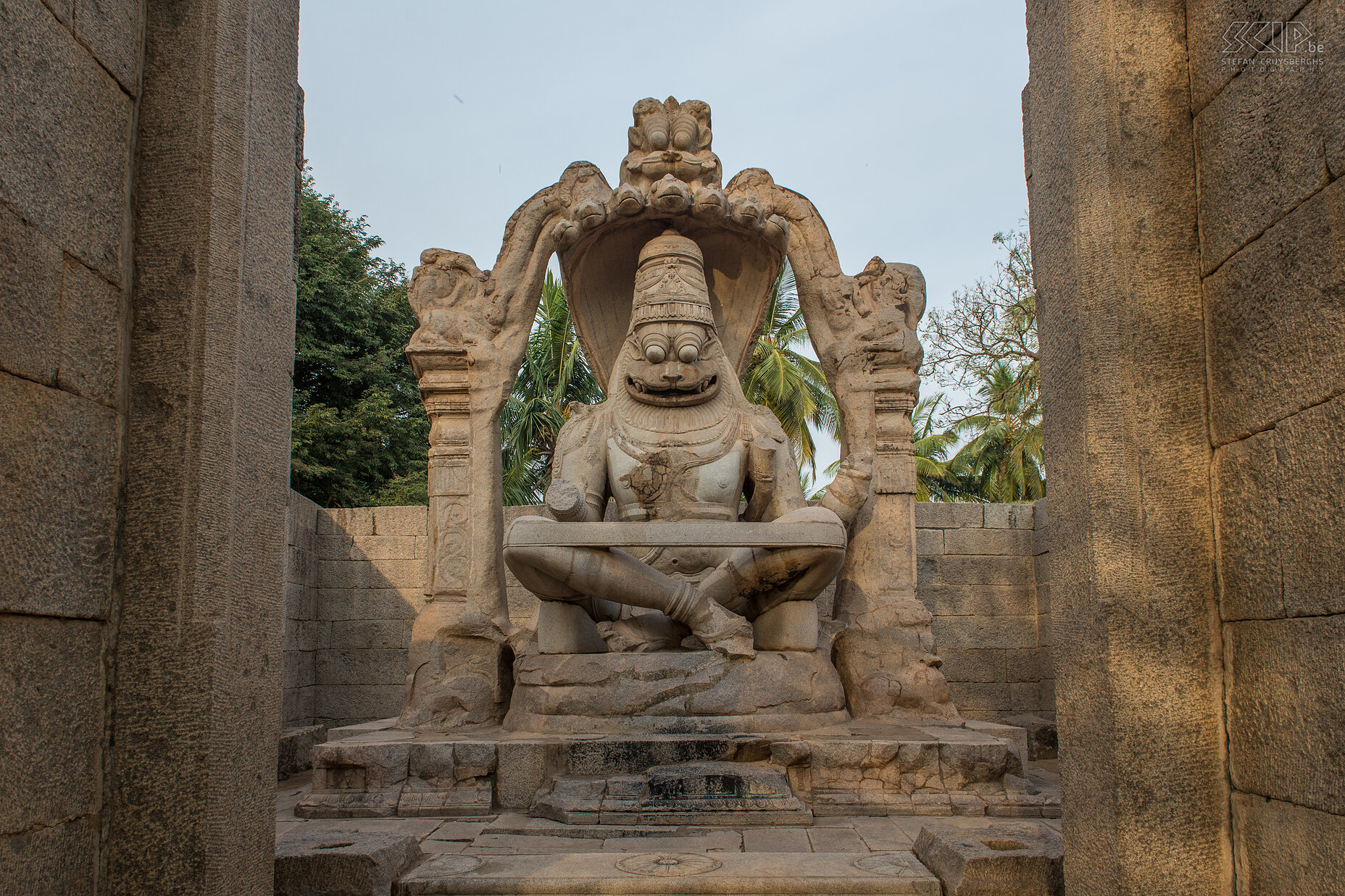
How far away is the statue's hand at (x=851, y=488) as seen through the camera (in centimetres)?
577

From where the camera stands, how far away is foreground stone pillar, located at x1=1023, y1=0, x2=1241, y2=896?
2.65m

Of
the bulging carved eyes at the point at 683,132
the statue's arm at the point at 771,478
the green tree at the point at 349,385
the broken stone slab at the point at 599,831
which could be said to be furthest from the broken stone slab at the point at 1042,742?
the green tree at the point at 349,385

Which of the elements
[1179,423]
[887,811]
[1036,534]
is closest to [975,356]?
[1036,534]

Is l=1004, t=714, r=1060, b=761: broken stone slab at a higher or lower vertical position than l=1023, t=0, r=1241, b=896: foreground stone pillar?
lower

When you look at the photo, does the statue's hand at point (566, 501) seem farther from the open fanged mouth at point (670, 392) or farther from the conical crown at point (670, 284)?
the conical crown at point (670, 284)

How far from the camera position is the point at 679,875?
3311 mm

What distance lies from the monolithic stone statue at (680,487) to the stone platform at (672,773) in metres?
0.72

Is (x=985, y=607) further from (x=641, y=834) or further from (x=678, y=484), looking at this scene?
(x=641, y=834)

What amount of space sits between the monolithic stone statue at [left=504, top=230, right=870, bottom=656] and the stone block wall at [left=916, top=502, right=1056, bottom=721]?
108 inches

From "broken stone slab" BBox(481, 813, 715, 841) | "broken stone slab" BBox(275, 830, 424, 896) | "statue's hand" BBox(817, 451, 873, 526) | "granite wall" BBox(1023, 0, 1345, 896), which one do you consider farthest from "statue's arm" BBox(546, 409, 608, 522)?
"granite wall" BBox(1023, 0, 1345, 896)

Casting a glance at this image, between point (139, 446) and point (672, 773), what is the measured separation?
8.81 feet

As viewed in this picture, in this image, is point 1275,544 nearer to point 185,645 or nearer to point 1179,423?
point 1179,423

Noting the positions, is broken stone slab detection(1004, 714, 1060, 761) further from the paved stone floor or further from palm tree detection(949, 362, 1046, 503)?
palm tree detection(949, 362, 1046, 503)

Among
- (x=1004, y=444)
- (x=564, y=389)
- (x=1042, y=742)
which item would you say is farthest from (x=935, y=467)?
(x=1042, y=742)
